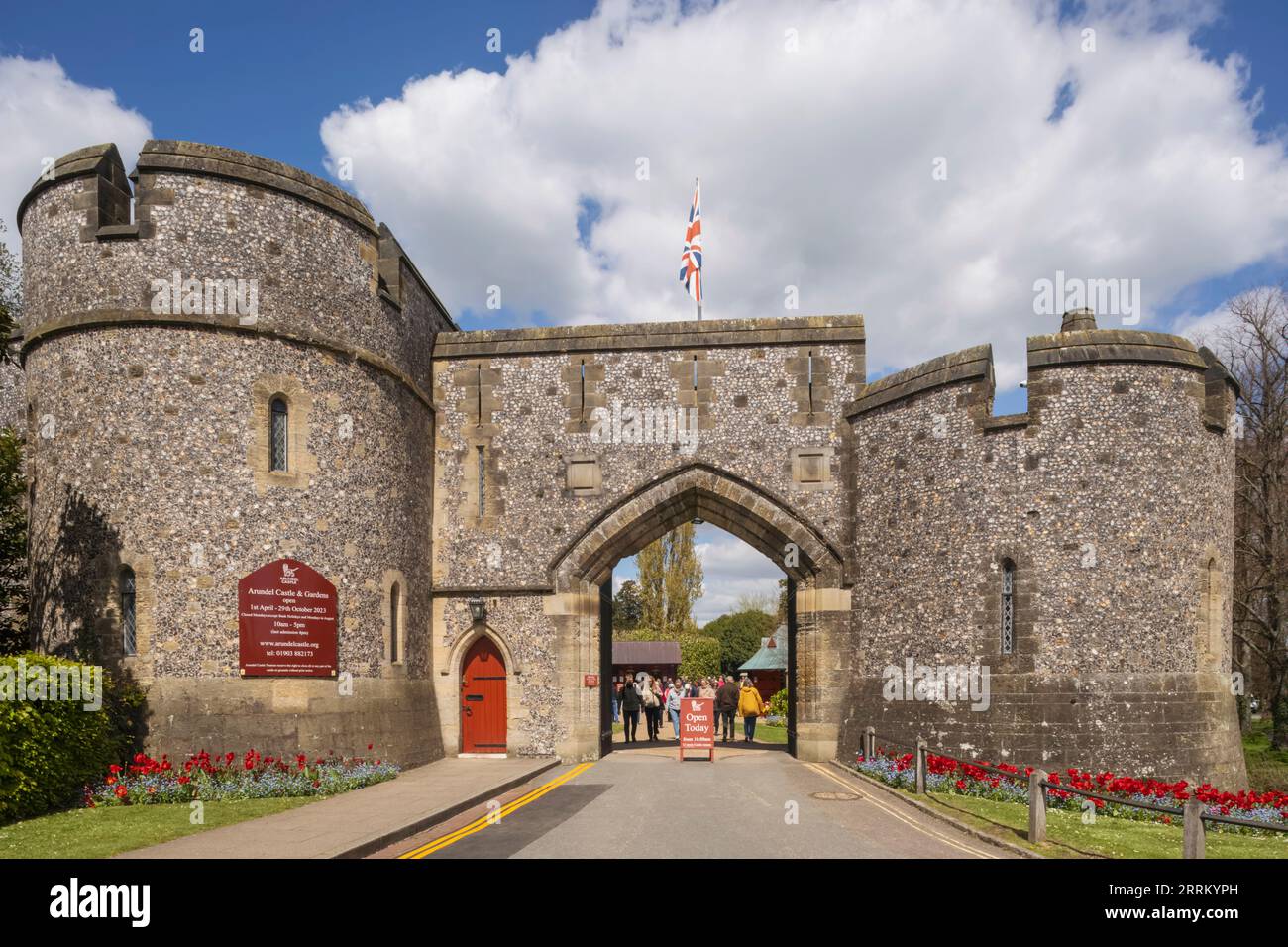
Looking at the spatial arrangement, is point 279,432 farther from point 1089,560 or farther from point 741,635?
point 741,635

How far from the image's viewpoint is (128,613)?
586 inches

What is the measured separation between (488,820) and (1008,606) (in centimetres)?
982

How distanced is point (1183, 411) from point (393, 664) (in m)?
14.9

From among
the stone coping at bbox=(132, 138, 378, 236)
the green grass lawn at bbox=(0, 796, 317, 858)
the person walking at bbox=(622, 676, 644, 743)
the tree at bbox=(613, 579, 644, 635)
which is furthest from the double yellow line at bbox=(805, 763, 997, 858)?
the tree at bbox=(613, 579, 644, 635)

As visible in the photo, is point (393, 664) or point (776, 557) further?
point (776, 557)

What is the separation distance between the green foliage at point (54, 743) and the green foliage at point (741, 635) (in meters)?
43.9

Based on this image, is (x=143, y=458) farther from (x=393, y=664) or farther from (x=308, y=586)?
(x=393, y=664)

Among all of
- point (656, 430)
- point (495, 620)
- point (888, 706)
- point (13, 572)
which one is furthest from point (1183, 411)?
point (13, 572)

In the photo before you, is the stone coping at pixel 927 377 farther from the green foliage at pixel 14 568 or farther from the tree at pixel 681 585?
the tree at pixel 681 585

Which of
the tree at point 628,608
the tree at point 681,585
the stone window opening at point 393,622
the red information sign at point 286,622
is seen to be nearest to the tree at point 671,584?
the tree at point 681,585

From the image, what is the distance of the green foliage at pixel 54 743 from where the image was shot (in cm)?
1198

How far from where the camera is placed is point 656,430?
2128 cm

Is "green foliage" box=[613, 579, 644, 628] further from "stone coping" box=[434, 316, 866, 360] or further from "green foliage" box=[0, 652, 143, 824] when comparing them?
"green foliage" box=[0, 652, 143, 824]

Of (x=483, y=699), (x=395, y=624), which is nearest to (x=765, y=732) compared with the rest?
(x=483, y=699)
